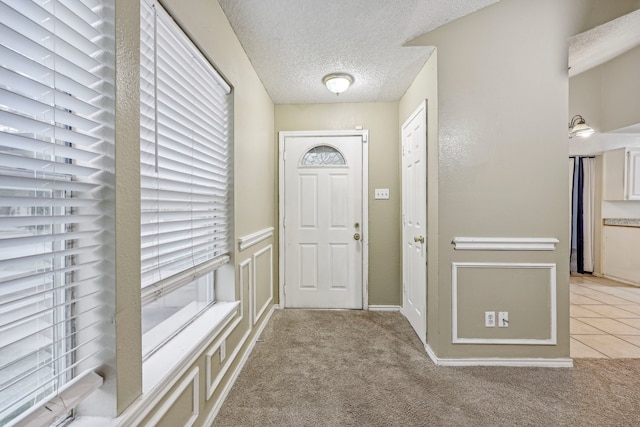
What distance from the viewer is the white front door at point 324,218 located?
344cm

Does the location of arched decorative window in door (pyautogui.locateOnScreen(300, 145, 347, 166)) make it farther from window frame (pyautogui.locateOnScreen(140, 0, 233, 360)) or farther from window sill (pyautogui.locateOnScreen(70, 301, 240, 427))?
window sill (pyautogui.locateOnScreen(70, 301, 240, 427))

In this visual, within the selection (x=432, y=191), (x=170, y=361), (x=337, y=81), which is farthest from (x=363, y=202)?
(x=170, y=361)

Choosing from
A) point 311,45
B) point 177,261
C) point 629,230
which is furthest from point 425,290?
point 629,230

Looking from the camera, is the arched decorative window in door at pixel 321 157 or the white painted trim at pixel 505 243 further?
the arched decorative window in door at pixel 321 157

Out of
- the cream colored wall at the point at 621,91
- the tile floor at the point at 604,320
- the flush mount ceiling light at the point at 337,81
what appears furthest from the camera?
the cream colored wall at the point at 621,91

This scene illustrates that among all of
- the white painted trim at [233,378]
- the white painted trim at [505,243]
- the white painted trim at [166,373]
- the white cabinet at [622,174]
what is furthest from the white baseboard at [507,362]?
the white cabinet at [622,174]

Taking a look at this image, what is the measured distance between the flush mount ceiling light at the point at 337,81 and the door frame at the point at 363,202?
0.63 meters

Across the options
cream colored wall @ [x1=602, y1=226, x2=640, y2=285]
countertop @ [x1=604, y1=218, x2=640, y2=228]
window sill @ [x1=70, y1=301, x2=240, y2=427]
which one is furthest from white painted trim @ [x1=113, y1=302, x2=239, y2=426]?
countertop @ [x1=604, y1=218, x2=640, y2=228]

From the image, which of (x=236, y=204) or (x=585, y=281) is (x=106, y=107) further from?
(x=585, y=281)

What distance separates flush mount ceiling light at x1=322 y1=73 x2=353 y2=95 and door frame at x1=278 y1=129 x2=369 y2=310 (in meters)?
0.63

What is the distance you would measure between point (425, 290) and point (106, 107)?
7.97 feet

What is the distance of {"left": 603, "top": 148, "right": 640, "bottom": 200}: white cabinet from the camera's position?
176 inches

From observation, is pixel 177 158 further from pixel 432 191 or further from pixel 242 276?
pixel 432 191

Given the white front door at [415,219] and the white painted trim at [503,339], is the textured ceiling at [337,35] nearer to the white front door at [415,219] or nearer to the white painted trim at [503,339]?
the white front door at [415,219]
